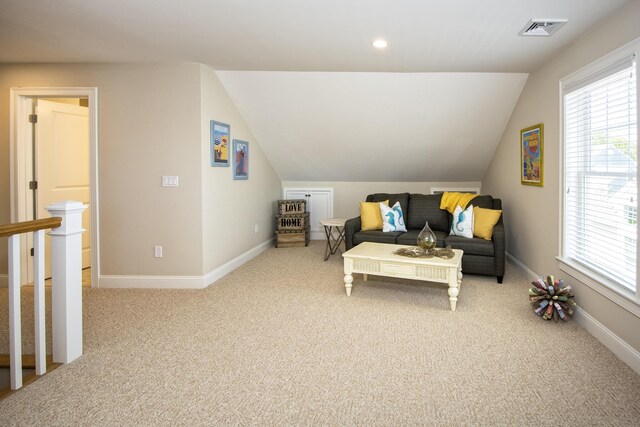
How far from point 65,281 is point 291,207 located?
167 inches

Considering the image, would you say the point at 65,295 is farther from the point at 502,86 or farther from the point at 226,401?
the point at 502,86

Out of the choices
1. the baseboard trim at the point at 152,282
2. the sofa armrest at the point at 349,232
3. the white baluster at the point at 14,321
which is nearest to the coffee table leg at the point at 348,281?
the sofa armrest at the point at 349,232

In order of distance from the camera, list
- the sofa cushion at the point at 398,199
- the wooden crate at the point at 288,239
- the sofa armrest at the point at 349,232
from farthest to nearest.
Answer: the wooden crate at the point at 288,239, the sofa cushion at the point at 398,199, the sofa armrest at the point at 349,232

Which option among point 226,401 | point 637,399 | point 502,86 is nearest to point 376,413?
point 226,401

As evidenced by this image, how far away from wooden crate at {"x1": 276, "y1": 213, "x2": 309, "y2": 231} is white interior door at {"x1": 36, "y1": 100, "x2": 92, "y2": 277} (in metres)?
2.62

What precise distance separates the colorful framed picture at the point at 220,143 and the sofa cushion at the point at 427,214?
2485 mm

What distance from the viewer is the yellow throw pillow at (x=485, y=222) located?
4746 mm

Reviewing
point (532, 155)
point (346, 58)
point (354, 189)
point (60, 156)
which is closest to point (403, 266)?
point (532, 155)

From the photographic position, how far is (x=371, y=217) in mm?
5500

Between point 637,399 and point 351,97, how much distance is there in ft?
13.0

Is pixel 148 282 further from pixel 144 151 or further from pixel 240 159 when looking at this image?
pixel 240 159

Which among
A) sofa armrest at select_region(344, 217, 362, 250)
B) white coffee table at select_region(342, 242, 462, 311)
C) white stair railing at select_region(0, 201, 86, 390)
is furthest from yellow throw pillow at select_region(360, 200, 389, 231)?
white stair railing at select_region(0, 201, 86, 390)

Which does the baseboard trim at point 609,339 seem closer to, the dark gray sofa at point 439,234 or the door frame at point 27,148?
the dark gray sofa at point 439,234

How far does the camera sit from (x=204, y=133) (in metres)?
4.41
